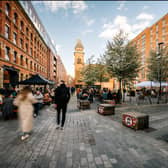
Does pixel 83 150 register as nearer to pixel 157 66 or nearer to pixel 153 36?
pixel 157 66

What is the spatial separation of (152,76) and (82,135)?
66.6ft

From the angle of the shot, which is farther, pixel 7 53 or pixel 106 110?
pixel 7 53

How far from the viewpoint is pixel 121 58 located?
36.6 feet

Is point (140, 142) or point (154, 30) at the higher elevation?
point (154, 30)

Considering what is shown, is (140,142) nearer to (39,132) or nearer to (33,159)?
(33,159)

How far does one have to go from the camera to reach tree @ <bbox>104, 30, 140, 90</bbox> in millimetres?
10992

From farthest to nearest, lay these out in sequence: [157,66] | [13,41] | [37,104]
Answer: [157,66] < [13,41] < [37,104]

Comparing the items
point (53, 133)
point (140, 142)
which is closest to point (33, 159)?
point (53, 133)

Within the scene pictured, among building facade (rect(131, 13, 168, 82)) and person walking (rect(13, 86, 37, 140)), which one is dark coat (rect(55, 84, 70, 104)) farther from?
building facade (rect(131, 13, 168, 82))

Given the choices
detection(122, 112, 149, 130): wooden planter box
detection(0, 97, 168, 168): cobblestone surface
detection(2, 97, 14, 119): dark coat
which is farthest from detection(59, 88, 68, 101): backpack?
detection(2, 97, 14, 119): dark coat

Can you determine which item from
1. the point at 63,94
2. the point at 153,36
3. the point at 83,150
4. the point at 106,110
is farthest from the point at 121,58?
the point at 153,36

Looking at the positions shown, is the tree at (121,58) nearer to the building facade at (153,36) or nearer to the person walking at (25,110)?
the person walking at (25,110)

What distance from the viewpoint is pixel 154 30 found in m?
44.3

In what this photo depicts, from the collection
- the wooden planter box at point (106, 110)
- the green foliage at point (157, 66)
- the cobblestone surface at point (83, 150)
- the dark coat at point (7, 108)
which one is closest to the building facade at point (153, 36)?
the green foliage at point (157, 66)
